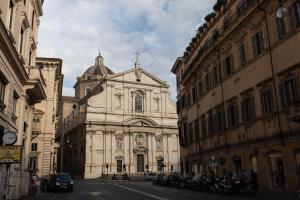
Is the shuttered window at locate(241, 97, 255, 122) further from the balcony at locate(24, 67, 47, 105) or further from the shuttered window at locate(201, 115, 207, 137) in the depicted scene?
the balcony at locate(24, 67, 47, 105)

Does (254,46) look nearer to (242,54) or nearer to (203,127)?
(242,54)

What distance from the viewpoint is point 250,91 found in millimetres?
24188

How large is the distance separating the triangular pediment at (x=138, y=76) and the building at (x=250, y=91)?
1677 inches

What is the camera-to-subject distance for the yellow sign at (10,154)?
11.9 meters

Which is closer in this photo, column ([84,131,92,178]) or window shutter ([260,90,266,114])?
window shutter ([260,90,266,114])

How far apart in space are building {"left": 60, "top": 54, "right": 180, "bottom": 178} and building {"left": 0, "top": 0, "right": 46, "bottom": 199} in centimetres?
4475

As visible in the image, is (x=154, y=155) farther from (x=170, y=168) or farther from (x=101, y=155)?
(x=101, y=155)

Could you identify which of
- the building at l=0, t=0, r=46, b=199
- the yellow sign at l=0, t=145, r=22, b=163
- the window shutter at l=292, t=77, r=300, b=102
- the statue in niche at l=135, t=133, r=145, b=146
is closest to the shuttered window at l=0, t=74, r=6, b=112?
the building at l=0, t=0, r=46, b=199

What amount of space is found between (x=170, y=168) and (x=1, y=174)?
62.4 meters

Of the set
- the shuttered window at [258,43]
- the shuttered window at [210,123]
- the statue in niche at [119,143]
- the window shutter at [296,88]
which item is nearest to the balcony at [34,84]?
the shuttered window at [210,123]

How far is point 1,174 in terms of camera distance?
16859mm

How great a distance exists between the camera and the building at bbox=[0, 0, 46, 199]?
56.0ft

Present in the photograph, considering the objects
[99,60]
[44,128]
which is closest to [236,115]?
[44,128]

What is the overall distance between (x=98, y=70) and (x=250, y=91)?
249 feet
